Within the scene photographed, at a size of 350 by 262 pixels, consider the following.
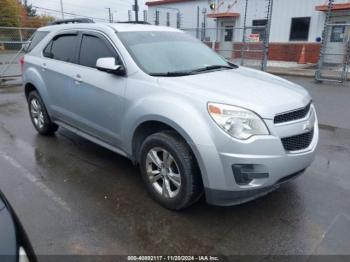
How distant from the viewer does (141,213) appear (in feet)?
10.6

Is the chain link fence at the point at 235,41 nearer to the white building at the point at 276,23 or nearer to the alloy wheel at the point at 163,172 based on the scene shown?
the white building at the point at 276,23

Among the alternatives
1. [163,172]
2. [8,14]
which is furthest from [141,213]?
[8,14]

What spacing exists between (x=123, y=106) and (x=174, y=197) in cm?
112

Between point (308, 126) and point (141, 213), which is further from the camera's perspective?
point (141, 213)

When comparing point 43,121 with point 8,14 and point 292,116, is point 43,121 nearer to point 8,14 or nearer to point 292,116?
point 292,116

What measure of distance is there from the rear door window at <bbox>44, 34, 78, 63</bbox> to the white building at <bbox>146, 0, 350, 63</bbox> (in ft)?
35.1

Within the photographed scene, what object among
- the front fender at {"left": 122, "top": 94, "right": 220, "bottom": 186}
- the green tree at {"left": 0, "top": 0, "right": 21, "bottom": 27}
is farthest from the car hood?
the green tree at {"left": 0, "top": 0, "right": 21, "bottom": 27}

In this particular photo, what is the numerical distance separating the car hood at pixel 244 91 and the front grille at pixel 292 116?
0.04m

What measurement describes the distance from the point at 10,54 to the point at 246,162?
1351cm

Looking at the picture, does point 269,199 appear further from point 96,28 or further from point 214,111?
point 96,28

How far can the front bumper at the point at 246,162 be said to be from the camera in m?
2.67

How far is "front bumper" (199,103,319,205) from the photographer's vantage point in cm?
267

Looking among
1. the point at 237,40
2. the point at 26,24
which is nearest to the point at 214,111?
the point at 237,40

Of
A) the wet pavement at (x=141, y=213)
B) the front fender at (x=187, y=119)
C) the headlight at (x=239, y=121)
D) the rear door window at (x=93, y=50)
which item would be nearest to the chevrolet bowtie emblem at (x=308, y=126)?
the headlight at (x=239, y=121)
